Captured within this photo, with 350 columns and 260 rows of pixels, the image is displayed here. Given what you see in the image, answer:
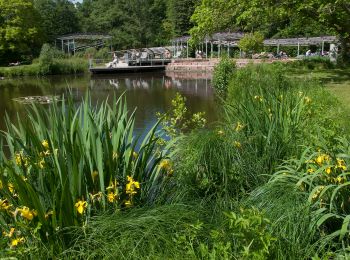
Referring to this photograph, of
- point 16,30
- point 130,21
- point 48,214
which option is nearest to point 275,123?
point 48,214

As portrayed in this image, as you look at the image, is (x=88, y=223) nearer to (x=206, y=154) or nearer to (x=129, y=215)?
(x=129, y=215)

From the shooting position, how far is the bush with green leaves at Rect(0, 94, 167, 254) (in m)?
2.05

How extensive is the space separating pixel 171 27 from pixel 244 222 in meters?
46.8

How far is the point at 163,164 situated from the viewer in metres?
2.63

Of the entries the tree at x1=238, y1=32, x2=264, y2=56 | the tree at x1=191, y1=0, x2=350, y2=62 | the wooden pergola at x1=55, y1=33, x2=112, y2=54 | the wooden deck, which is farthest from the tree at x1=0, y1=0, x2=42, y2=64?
the tree at x1=191, y1=0, x2=350, y2=62

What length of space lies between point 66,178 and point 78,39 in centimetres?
4398

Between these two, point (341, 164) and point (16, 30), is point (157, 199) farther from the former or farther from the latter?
point (16, 30)

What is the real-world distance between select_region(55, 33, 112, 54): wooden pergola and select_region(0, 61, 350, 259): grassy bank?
40.5 metres

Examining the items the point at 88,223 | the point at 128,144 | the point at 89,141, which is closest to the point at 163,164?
the point at 128,144

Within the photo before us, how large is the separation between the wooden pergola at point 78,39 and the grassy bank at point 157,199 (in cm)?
4046

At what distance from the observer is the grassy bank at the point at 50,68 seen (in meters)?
31.7

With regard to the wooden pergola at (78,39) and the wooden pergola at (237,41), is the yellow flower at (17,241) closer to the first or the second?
the wooden pergola at (237,41)

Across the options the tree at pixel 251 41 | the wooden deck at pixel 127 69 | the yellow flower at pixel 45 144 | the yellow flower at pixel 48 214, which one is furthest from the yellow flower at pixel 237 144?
the wooden deck at pixel 127 69

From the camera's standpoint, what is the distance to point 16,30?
35.3 meters
